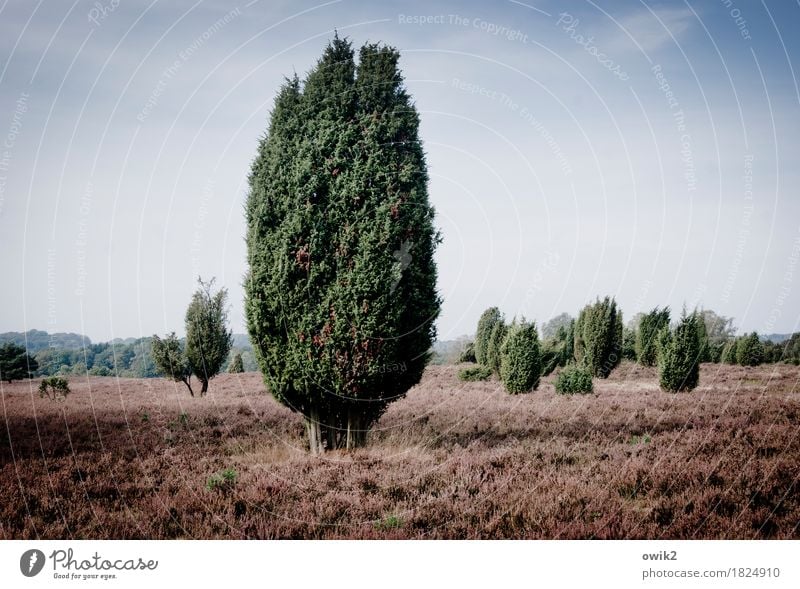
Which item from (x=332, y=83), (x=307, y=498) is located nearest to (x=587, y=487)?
(x=307, y=498)

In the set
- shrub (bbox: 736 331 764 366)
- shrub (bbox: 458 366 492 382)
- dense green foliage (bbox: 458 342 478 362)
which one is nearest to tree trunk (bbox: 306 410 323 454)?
shrub (bbox: 458 366 492 382)

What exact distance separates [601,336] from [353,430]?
29243 millimetres

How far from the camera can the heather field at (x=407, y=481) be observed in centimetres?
587

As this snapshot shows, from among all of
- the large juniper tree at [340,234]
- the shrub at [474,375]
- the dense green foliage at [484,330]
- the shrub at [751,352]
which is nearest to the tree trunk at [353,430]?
the large juniper tree at [340,234]

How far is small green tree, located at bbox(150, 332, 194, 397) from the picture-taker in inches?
844

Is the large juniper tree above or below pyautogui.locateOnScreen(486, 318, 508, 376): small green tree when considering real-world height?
above

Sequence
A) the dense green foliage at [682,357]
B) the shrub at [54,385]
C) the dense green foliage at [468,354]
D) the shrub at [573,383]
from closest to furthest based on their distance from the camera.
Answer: the shrub at [54,385] → the shrub at [573,383] → the dense green foliage at [682,357] → the dense green foliage at [468,354]

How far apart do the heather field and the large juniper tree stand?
1.84m

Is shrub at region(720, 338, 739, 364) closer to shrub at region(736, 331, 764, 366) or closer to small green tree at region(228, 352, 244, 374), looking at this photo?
shrub at region(736, 331, 764, 366)

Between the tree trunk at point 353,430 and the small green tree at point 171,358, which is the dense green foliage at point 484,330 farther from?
the tree trunk at point 353,430

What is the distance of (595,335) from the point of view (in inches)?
1309

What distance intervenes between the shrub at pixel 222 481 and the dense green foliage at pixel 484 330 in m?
33.7
